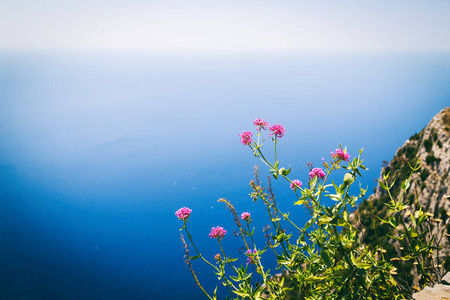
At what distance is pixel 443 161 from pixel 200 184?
10765 cm

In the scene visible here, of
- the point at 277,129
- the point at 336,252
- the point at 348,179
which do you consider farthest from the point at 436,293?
the point at 277,129

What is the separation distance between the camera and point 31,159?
161 m

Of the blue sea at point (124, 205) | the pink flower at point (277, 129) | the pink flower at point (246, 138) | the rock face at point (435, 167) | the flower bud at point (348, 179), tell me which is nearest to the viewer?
the flower bud at point (348, 179)

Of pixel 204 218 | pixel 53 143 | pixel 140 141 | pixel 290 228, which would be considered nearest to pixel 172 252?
pixel 204 218

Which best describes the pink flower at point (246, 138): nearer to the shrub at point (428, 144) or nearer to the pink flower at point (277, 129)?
the pink flower at point (277, 129)

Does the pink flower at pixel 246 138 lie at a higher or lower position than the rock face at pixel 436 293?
higher

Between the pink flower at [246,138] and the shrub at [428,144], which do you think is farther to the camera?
the shrub at [428,144]

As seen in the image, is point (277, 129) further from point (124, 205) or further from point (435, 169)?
point (124, 205)

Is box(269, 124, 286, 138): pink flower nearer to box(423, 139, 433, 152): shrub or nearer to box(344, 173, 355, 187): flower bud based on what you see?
box(344, 173, 355, 187): flower bud

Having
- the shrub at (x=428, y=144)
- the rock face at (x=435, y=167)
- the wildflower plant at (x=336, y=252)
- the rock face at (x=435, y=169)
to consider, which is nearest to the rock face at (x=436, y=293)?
the wildflower plant at (x=336, y=252)

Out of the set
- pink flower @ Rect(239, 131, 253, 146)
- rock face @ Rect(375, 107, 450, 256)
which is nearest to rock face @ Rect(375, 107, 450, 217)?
rock face @ Rect(375, 107, 450, 256)

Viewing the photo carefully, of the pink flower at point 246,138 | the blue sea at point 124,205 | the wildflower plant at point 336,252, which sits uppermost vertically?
the blue sea at point 124,205

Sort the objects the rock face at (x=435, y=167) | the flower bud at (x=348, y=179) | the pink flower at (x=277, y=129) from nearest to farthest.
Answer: the flower bud at (x=348, y=179) < the pink flower at (x=277, y=129) < the rock face at (x=435, y=167)

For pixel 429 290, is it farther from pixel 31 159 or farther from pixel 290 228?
pixel 31 159
